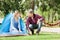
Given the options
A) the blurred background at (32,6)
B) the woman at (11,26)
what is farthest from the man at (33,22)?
the blurred background at (32,6)

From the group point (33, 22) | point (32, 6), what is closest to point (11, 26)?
point (33, 22)

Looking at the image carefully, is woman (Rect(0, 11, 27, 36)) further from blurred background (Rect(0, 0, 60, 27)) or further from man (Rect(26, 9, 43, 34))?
blurred background (Rect(0, 0, 60, 27))

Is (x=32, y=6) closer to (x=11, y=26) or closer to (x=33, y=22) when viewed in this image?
(x=33, y=22)

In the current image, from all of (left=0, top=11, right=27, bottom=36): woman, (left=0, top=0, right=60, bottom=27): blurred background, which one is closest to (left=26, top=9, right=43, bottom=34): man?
(left=0, top=11, right=27, bottom=36): woman

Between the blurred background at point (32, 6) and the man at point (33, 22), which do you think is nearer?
the man at point (33, 22)

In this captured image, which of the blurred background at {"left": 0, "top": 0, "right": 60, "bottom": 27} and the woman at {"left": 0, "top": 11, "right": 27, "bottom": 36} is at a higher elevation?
the blurred background at {"left": 0, "top": 0, "right": 60, "bottom": 27}

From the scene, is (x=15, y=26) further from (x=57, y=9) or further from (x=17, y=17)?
(x=57, y=9)

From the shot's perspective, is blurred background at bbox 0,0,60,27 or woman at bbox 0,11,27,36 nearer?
woman at bbox 0,11,27,36

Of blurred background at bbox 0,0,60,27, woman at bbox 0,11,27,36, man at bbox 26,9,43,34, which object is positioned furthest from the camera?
blurred background at bbox 0,0,60,27

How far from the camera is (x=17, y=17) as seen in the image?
1300 cm

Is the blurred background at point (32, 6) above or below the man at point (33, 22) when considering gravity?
above

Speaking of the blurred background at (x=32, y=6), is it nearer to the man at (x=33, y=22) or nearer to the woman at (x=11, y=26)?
the man at (x=33, y=22)

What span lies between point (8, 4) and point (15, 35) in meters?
6.90

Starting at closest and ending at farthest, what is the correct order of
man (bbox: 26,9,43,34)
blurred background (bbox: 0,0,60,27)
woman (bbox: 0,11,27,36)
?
woman (bbox: 0,11,27,36) < man (bbox: 26,9,43,34) < blurred background (bbox: 0,0,60,27)
